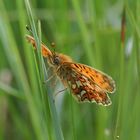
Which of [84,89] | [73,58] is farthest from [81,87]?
[73,58]

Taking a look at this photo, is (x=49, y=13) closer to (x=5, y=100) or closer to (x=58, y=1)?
(x=58, y=1)

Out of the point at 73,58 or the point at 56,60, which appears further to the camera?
the point at 73,58

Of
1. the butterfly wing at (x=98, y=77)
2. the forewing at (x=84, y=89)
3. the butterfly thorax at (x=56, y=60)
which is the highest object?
the butterfly thorax at (x=56, y=60)

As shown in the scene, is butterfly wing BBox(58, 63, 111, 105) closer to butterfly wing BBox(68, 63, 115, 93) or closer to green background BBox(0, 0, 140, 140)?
butterfly wing BBox(68, 63, 115, 93)

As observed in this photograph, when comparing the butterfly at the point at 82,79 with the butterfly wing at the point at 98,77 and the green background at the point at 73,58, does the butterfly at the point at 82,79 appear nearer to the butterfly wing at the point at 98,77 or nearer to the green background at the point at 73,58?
the butterfly wing at the point at 98,77

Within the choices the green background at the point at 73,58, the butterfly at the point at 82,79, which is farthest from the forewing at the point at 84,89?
the green background at the point at 73,58

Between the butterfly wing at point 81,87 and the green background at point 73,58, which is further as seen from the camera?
the green background at point 73,58

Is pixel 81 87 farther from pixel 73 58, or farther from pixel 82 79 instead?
pixel 73 58

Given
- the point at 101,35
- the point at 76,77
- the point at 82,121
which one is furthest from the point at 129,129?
the point at 101,35
